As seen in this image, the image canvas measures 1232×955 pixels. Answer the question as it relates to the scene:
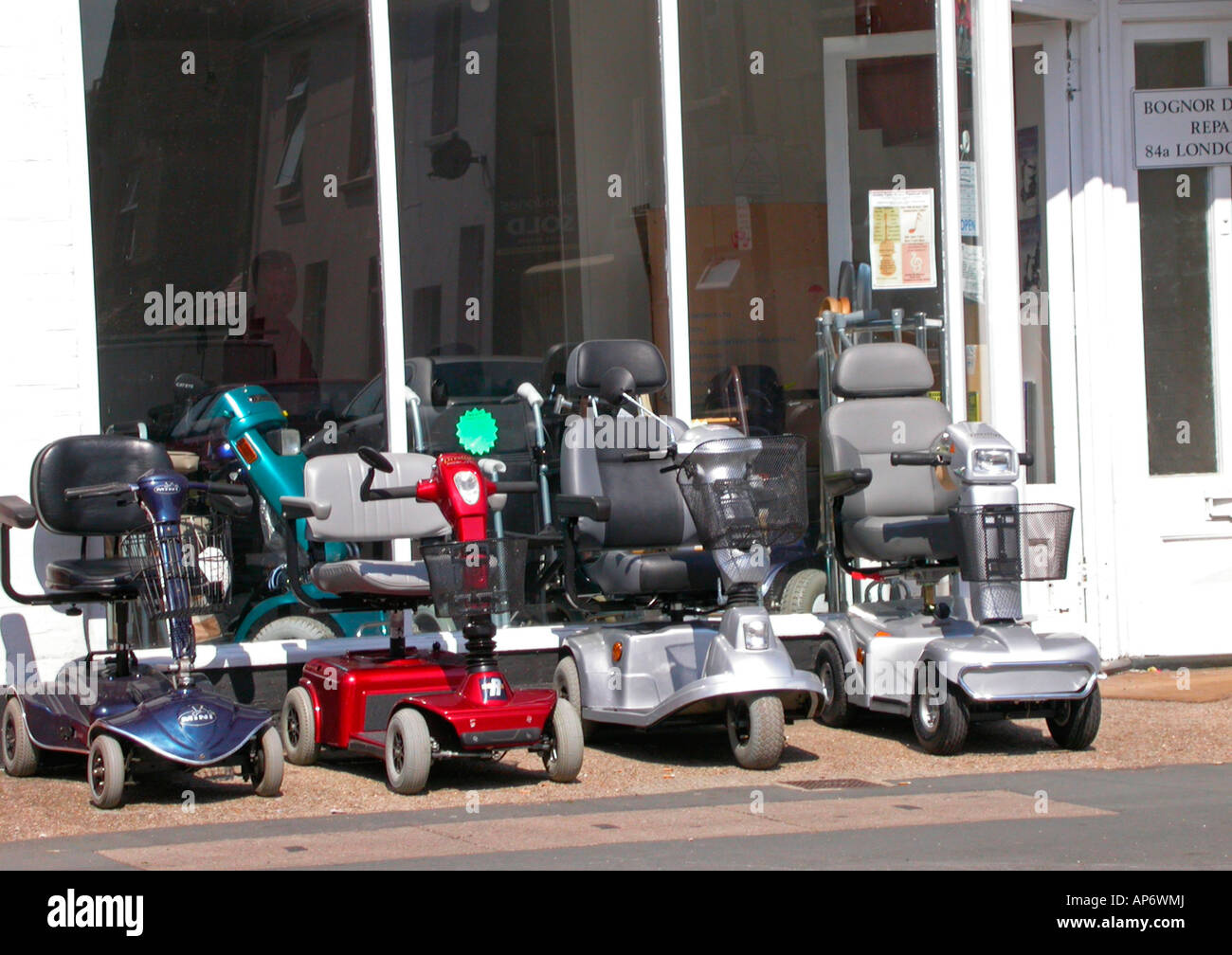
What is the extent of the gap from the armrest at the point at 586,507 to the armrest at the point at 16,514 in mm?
2141

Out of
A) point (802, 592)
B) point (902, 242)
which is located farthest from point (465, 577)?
point (902, 242)

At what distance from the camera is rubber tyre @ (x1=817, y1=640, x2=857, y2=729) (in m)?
7.92

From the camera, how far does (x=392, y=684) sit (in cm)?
668

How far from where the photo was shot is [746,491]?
676 centimetres

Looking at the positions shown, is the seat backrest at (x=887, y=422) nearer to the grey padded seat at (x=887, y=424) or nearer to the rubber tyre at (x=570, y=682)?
the grey padded seat at (x=887, y=424)

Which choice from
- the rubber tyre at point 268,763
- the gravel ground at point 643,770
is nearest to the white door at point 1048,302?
the gravel ground at point 643,770

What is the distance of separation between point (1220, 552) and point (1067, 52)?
2976 millimetres

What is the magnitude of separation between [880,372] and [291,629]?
119 inches

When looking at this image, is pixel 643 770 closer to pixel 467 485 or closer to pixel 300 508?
pixel 467 485

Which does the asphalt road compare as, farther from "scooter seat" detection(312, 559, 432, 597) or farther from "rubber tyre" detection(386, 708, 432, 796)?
"scooter seat" detection(312, 559, 432, 597)

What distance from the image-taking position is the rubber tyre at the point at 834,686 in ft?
26.0
